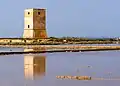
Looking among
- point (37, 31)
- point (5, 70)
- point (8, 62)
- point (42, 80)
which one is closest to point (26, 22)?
point (37, 31)

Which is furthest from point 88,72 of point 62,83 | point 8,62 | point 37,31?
point 37,31

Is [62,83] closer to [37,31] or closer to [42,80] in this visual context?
[42,80]

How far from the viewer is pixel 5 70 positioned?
12555mm

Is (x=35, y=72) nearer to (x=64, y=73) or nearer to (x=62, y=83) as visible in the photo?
(x=64, y=73)

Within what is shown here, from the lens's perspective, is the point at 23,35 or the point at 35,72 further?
the point at 23,35

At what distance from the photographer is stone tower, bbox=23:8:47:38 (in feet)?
104

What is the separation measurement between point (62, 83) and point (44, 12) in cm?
2287

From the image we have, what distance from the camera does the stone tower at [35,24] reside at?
104ft

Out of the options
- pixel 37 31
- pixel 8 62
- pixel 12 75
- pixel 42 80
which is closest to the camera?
pixel 42 80

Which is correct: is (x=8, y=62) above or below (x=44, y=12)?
below

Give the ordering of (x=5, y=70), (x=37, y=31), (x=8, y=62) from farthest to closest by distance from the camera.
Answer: (x=37, y=31), (x=8, y=62), (x=5, y=70)

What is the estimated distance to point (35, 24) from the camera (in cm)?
3181

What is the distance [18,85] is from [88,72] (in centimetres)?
291

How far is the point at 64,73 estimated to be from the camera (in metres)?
11.9
